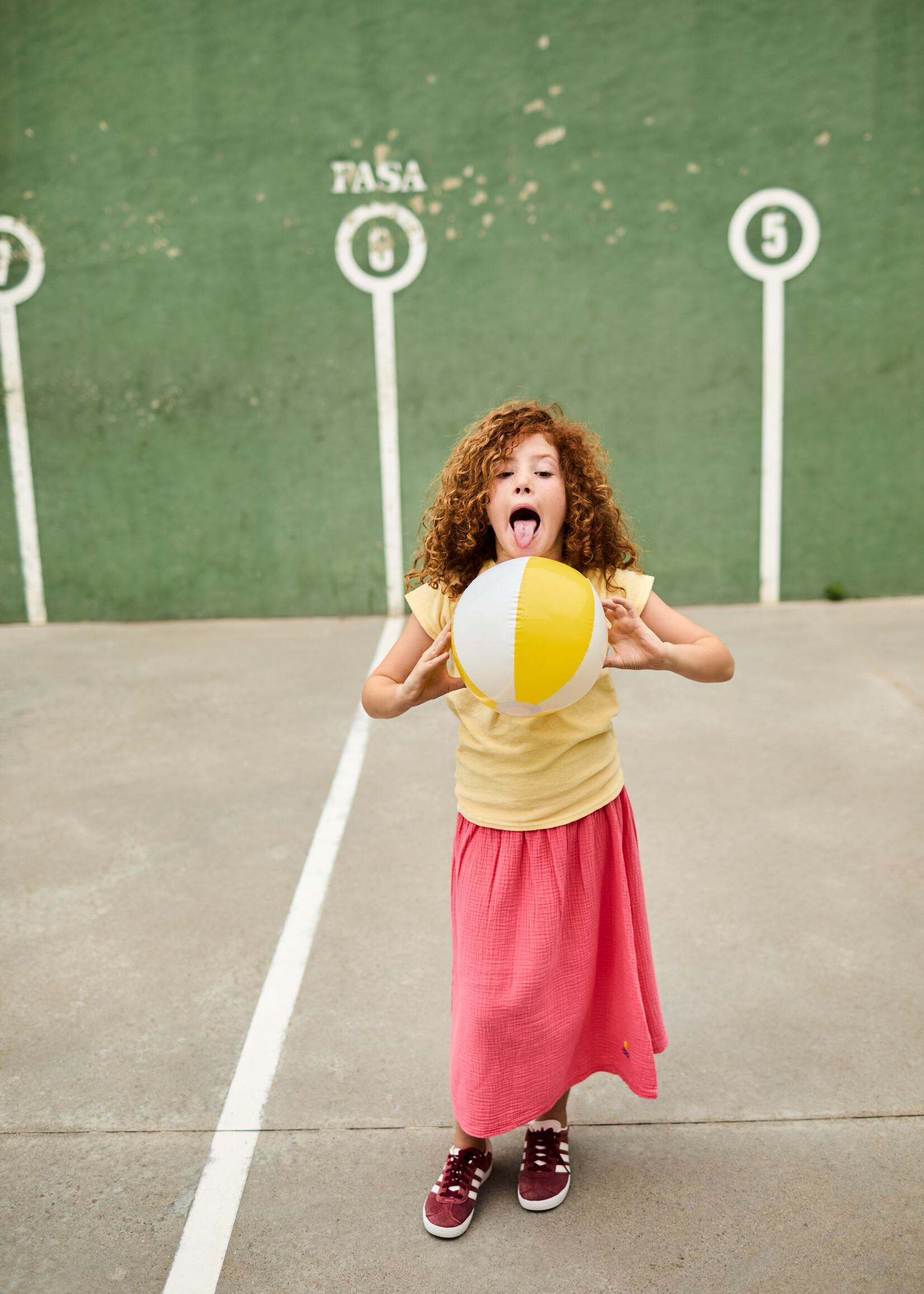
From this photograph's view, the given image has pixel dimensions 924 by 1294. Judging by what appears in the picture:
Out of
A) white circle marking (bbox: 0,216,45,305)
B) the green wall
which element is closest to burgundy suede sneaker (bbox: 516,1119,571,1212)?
the green wall

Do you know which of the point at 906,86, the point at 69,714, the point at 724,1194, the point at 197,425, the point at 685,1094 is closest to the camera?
the point at 724,1194

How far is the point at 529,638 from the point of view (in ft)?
5.52

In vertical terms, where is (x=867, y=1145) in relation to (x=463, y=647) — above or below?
below

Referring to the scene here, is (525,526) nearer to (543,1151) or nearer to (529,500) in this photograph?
(529,500)

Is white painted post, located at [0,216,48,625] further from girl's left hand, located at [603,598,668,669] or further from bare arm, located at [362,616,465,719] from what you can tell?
girl's left hand, located at [603,598,668,669]

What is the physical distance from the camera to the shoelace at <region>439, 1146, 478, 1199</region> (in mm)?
1964

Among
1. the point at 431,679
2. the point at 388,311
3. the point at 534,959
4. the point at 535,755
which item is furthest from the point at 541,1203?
the point at 388,311

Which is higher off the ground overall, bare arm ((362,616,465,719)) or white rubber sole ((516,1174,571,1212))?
bare arm ((362,616,465,719))

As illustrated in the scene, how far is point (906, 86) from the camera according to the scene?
717 centimetres

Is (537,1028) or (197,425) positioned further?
(197,425)

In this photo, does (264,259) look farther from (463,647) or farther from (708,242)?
(463,647)

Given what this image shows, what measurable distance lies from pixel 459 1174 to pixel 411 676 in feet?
3.40

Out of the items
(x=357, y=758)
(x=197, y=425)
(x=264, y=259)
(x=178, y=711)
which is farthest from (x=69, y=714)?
(x=264, y=259)

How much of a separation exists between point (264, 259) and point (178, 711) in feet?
12.7
